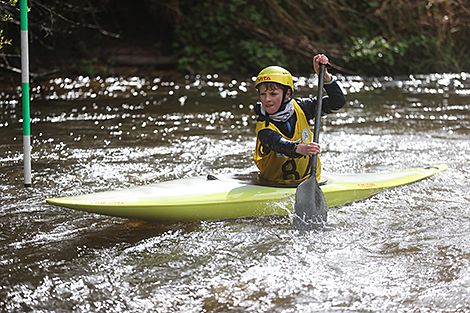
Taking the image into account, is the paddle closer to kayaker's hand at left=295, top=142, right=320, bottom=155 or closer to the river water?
the river water

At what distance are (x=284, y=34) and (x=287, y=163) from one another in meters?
8.15

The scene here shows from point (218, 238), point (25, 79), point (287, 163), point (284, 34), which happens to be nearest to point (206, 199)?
point (218, 238)

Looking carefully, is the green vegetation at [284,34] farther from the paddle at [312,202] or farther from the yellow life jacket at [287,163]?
the paddle at [312,202]

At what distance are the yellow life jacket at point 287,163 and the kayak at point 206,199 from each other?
10 cm

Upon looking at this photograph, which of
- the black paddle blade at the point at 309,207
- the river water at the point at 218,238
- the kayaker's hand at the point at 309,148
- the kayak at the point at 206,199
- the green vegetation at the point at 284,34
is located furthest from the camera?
the green vegetation at the point at 284,34

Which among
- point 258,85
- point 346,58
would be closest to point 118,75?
point 346,58

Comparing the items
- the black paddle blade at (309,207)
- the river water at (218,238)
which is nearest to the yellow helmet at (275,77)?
the black paddle blade at (309,207)

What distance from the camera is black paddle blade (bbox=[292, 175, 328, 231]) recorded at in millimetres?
3199

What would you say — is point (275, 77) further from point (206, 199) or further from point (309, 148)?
point (206, 199)

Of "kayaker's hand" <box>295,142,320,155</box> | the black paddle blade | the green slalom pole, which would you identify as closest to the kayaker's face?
"kayaker's hand" <box>295,142,320,155</box>

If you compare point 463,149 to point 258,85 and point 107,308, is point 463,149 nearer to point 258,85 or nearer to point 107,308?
point 258,85

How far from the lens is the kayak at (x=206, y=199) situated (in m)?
2.95

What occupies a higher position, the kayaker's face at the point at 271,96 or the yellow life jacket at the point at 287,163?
the kayaker's face at the point at 271,96

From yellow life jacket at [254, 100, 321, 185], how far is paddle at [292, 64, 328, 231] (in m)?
0.14
